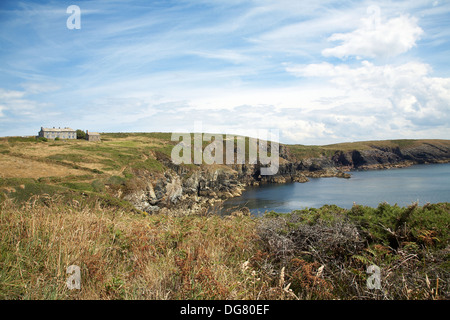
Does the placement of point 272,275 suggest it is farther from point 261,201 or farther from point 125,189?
point 261,201

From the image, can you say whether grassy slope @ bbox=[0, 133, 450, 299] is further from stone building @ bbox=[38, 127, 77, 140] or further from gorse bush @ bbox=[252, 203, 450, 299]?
stone building @ bbox=[38, 127, 77, 140]

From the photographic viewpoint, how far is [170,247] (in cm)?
495

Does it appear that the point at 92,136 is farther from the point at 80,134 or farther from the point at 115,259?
the point at 115,259

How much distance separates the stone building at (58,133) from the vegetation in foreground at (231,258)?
100043 millimetres

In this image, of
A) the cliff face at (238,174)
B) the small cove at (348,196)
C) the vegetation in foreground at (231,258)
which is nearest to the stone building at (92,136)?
the cliff face at (238,174)

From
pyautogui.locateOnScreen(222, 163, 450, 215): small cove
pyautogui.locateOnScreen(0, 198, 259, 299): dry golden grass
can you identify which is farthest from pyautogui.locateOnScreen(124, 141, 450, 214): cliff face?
pyautogui.locateOnScreen(222, 163, 450, 215): small cove

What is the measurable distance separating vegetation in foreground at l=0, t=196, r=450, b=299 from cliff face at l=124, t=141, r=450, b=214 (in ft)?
6.56

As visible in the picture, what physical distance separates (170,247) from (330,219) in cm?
330

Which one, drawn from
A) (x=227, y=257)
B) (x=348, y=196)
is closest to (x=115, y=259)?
(x=227, y=257)

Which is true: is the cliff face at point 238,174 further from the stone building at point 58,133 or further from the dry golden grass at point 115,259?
the stone building at point 58,133

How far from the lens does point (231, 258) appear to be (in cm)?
466

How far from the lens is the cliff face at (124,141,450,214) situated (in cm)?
5672

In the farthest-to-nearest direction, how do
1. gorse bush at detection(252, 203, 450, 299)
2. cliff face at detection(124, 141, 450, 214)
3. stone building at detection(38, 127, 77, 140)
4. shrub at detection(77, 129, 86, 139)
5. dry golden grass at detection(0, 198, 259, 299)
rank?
shrub at detection(77, 129, 86, 139)
stone building at detection(38, 127, 77, 140)
cliff face at detection(124, 141, 450, 214)
gorse bush at detection(252, 203, 450, 299)
dry golden grass at detection(0, 198, 259, 299)

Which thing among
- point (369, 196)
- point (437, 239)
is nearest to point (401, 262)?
point (437, 239)
